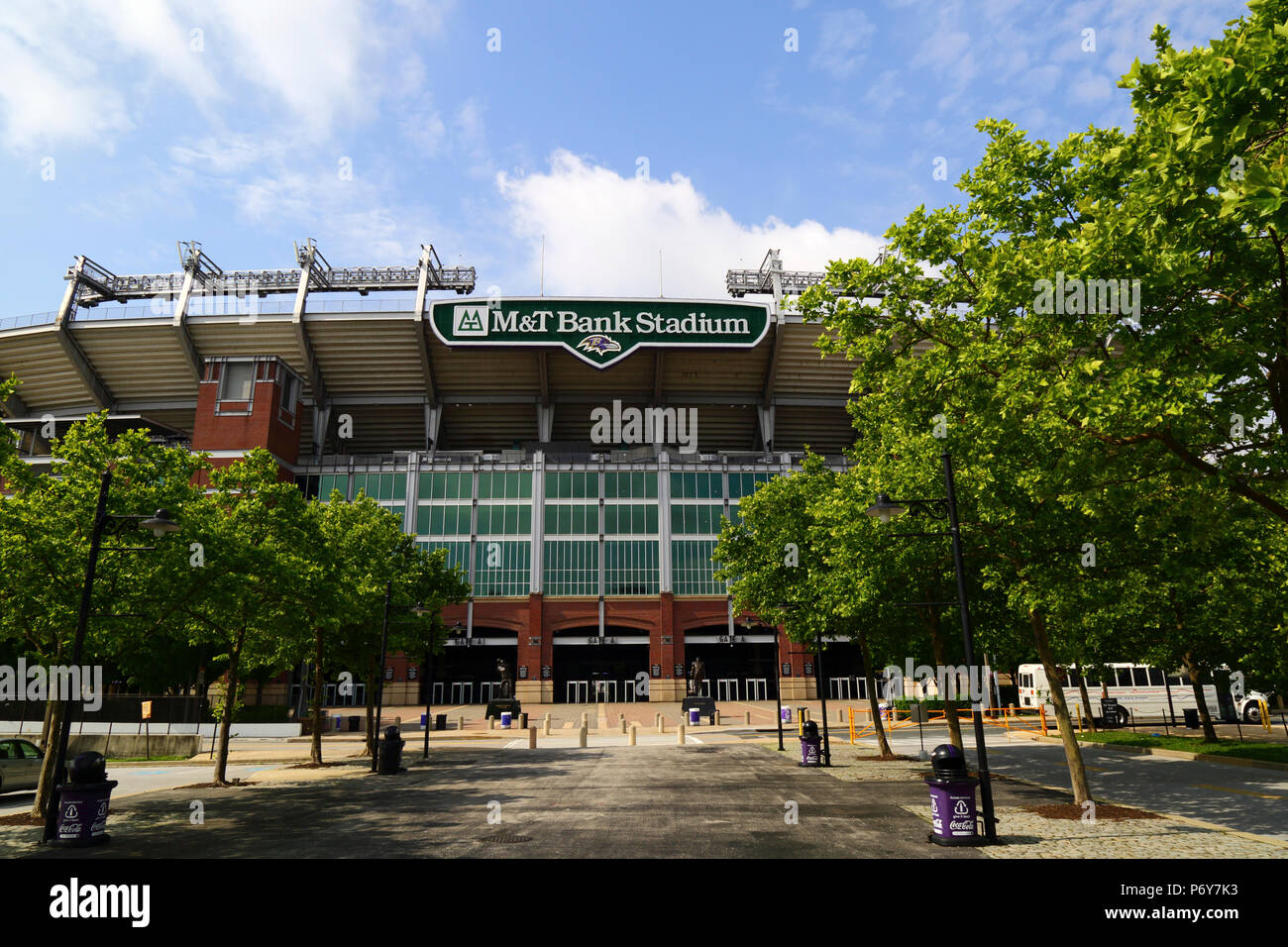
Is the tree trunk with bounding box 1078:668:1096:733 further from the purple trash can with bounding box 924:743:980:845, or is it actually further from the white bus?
the purple trash can with bounding box 924:743:980:845

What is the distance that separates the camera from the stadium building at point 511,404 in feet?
200

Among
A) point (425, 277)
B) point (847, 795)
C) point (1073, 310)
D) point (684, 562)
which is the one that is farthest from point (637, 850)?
point (425, 277)

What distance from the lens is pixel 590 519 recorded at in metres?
63.7

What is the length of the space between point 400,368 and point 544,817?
5546 centimetres

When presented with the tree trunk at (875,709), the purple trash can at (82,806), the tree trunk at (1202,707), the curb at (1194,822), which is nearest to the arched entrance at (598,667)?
the tree trunk at (875,709)

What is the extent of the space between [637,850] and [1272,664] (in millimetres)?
23958

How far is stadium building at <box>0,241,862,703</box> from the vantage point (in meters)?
60.8

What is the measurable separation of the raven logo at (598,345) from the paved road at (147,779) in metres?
41.1

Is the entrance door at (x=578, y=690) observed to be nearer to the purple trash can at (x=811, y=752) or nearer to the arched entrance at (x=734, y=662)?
the arched entrance at (x=734, y=662)

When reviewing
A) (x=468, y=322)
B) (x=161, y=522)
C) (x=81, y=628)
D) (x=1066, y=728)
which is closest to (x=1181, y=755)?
(x=1066, y=728)

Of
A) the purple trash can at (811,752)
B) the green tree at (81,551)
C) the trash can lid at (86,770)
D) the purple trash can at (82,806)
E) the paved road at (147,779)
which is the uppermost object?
the green tree at (81,551)

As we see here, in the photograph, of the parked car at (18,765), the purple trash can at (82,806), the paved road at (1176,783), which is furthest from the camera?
the parked car at (18,765)

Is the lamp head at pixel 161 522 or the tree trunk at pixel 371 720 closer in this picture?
the lamp head at pixel 161 522

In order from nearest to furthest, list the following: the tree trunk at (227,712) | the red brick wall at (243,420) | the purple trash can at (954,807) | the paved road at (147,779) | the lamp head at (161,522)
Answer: the purple trash can at (954,807) < the lamp head at (161,522) < the paved road at (147,779) < the tree trunk at (227,712) < the red brick wall at (243,420)
